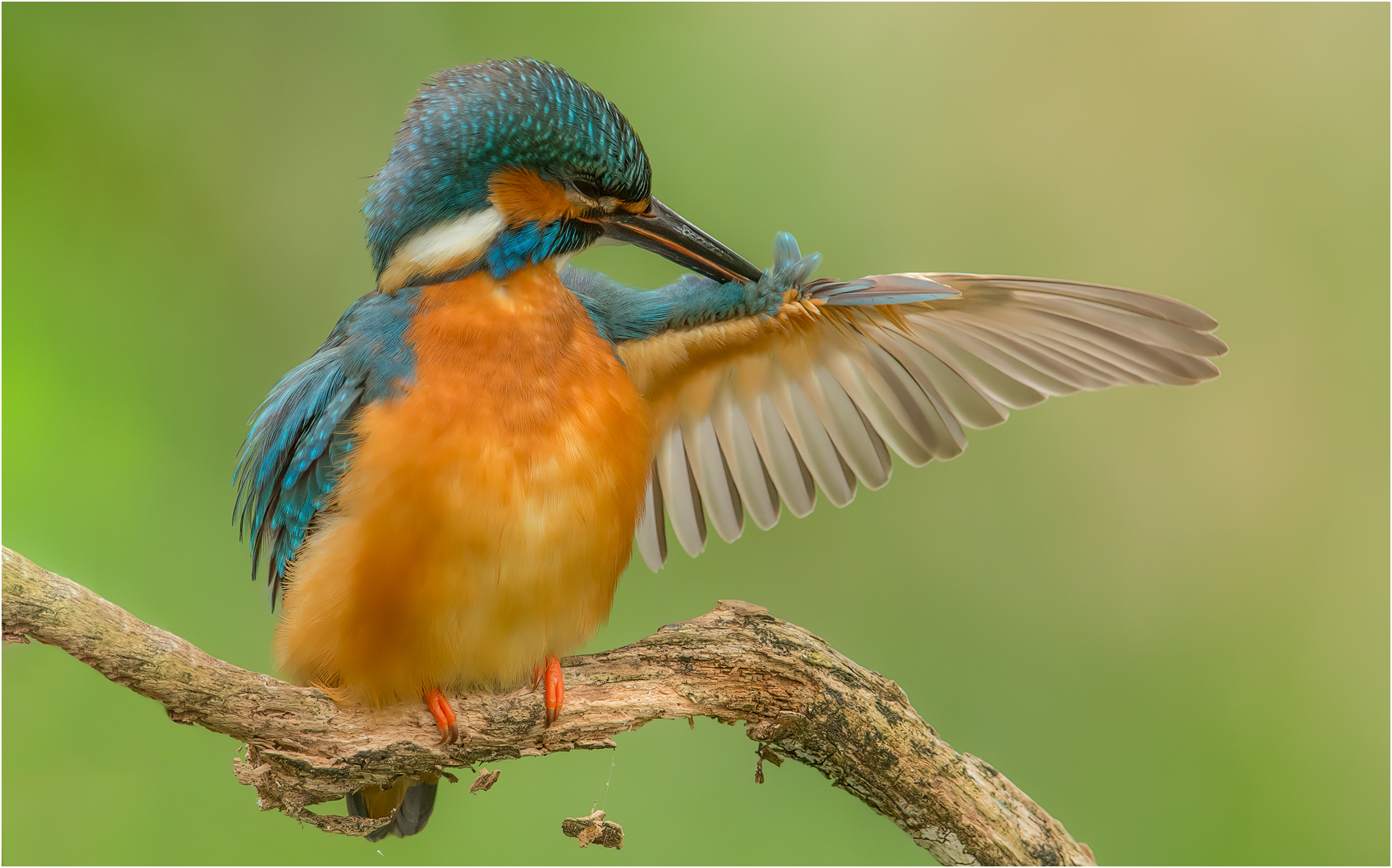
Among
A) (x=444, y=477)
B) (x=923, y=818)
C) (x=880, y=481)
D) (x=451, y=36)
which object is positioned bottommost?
(x=923, y=818)

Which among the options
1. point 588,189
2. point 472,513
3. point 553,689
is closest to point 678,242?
point 588,189

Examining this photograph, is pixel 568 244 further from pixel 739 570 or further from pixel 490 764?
pixel 739 570

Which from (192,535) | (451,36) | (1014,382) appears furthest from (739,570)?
(451,36)

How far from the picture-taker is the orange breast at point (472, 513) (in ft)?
5.76

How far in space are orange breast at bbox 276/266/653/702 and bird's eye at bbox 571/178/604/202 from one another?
16 cm

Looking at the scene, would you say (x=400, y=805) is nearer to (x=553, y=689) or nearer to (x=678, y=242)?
(x=553, y=689)

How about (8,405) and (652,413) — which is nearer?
(652,413)

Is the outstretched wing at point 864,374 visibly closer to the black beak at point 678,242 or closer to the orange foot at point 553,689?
the black beak at point 678,242

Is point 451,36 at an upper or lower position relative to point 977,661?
upper

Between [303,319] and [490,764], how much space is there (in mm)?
1799

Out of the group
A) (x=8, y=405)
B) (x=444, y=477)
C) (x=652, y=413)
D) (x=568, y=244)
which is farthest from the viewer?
(x=8, y=405)

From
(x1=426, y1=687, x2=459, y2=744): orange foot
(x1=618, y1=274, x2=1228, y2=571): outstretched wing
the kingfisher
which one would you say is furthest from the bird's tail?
(x1=618, y1=274, x2=1228, y2=571): outstretched wing

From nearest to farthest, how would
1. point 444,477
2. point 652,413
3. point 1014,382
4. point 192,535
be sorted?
1. point 444,477
2. point 1014,382
3. point 652,413
4. point 192,535

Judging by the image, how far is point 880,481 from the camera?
2254 millimetres
